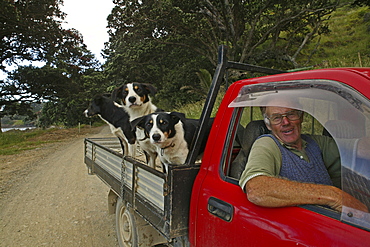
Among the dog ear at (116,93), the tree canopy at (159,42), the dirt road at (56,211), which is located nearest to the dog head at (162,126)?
the dog ear at (116,93)

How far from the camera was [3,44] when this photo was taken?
18594 mm

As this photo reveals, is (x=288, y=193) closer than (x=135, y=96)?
Yes

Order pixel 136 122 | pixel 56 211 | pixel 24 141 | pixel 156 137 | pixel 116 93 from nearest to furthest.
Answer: pixel 156 137 → pixel 136 122 → pixel 116 93 → pixel 56 211 → pixel 24 141

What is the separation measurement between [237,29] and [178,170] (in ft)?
47.5

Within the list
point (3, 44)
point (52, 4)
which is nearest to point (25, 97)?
point (3, 44)

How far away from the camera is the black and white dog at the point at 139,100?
381 centimetres

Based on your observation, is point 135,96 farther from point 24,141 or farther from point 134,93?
point 24,141

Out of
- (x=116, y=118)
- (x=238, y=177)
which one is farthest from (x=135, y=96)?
(x=238, y=177)

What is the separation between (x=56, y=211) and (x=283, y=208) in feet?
14.9

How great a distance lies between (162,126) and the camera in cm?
286

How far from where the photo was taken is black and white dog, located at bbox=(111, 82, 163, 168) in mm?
3807

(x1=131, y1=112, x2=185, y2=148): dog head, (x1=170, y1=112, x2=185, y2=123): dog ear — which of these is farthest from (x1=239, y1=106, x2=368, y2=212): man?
(x1=131, y1=112, x2=185, y2=148): dog head

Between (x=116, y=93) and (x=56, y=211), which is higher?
(x=116, y=93)

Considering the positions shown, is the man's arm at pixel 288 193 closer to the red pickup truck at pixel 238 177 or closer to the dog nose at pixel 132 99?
the red pickup truck at pixel 238 177
